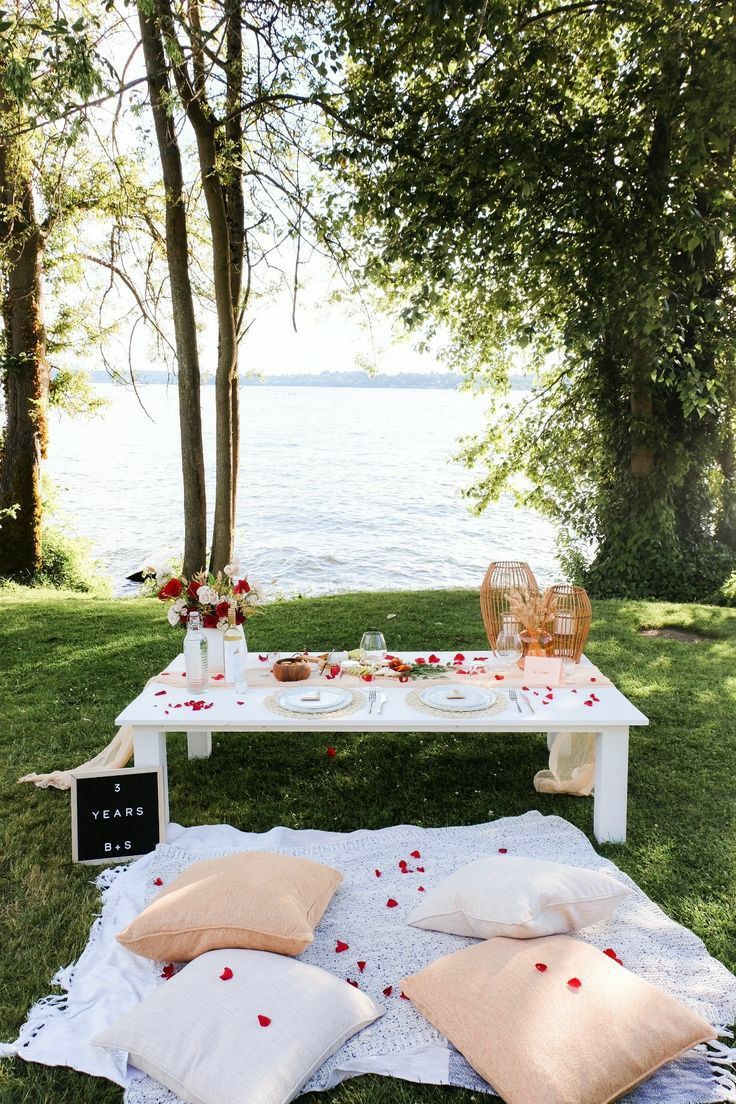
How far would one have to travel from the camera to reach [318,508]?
19.4 metres

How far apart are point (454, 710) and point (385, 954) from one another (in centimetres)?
96

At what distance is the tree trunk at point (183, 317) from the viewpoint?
639 centimetres

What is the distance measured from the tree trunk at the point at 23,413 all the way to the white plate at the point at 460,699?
7.26 meters

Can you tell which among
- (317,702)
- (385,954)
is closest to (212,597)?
(317,702)

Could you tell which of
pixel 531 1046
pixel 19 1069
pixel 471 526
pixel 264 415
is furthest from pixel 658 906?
pixel 264 415

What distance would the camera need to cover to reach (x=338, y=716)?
10.2 ft

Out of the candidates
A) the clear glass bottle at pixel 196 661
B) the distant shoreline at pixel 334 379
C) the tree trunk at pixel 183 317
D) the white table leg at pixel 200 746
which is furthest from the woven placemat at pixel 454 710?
the distant shoreline at pixel 334 379

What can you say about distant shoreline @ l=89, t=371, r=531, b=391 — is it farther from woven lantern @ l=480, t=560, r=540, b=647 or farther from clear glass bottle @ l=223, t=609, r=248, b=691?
clear glass bottle @ l=223, t=609, r=248, b=691

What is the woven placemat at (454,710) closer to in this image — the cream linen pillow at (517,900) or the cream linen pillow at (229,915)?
the cream linen pillow at (517,900)

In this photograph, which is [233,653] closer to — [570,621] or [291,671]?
[291,671]

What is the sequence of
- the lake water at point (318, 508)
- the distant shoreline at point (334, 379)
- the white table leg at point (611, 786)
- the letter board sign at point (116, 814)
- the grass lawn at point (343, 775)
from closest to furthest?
the grass lawn at point (343, 775) → the letter board sign at point (116, 814) → the white table leg at point (611, 786) → the distant shoreline at point (334, 379) → the lake water at point (318, 508)

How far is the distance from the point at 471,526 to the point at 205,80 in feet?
40.6

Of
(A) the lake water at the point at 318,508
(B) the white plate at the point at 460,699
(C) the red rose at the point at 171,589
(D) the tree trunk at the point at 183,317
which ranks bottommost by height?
(A) the lake water at the point at 318,508

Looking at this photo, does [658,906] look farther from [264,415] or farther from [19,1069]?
[264,415]
